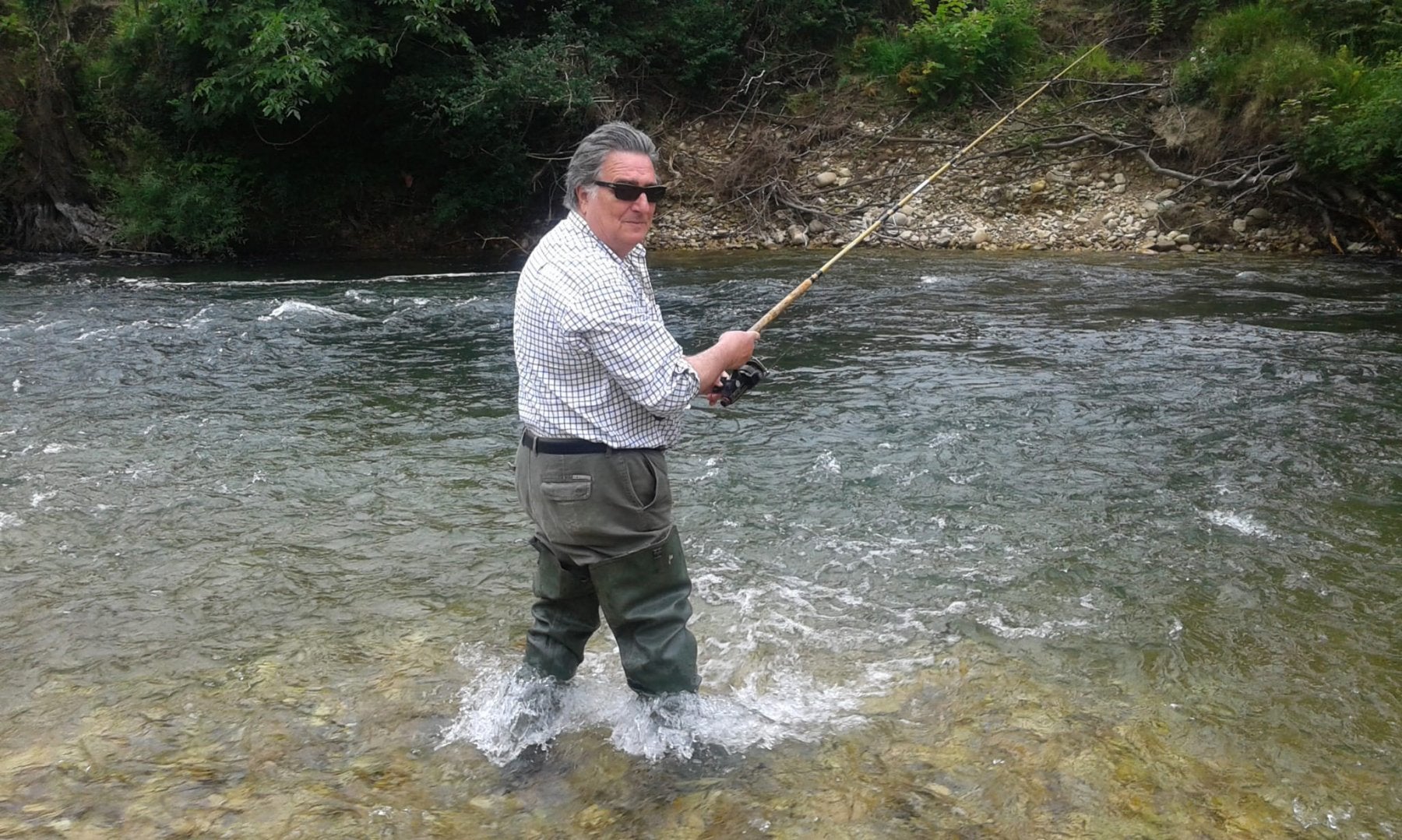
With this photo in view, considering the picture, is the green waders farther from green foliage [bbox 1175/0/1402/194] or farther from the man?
green foliage [bbox 1175/0/1402/194]

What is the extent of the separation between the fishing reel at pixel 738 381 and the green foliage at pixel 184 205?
15.7 metres

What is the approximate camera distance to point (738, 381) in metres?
3.27

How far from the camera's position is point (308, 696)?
3725 mm

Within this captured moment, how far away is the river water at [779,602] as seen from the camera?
317cm

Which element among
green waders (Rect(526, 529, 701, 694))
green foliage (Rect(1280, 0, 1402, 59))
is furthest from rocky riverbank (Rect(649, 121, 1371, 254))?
green waders (Rect(526, 529, 701, 694))

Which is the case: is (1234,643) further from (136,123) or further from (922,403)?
(136,123)

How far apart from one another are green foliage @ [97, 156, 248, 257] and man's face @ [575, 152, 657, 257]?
1571 centimetres

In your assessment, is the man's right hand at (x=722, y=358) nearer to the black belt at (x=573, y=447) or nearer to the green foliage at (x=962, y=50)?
the black belt at (x=573, y=447)

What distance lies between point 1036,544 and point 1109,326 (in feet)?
17.7

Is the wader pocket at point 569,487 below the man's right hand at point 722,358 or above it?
below

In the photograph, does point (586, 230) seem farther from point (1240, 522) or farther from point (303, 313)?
point (303, 313)

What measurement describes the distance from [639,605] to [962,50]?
16562 mm

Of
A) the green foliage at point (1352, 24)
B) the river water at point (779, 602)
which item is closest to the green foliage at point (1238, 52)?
the green foliage at point (1352, 24)

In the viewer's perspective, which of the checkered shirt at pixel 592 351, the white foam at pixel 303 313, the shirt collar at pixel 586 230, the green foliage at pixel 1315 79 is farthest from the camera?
the green foliage at pixel 1315 79
